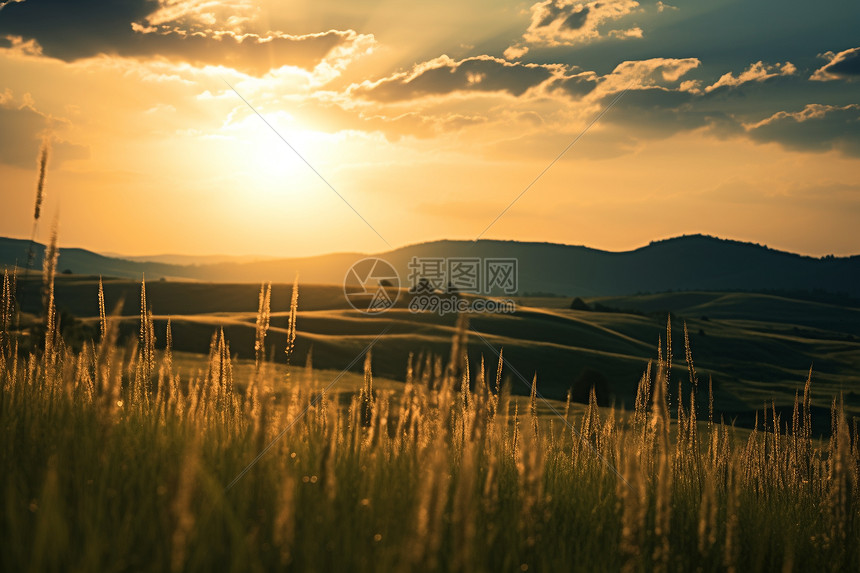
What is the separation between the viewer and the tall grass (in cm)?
318

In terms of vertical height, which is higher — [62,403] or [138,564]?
[62,403]

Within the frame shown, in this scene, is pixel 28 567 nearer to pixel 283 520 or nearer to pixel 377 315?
pixel 283 520

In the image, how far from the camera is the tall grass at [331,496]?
3.18 m

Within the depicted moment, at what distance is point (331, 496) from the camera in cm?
360

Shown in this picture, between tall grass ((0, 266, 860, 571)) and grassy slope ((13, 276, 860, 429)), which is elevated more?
tall grass ((0, 266, 860, 571))

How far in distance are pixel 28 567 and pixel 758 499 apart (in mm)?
6361

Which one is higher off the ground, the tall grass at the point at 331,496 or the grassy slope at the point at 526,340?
the tall grass at the point at 331,496

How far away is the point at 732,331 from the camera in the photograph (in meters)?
112

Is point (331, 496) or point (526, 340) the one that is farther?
point (526, 340)

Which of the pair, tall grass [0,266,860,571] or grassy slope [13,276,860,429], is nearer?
tall grass [0,266,860,571]

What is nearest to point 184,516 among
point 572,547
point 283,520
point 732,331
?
point 283,520

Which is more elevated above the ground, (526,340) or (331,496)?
(331,496)

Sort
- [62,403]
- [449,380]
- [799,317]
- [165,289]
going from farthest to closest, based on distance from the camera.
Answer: [799,317], [165,289], [62,403], [449,380]

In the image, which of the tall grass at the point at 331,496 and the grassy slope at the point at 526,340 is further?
the grassy slope at the point at 526,340
